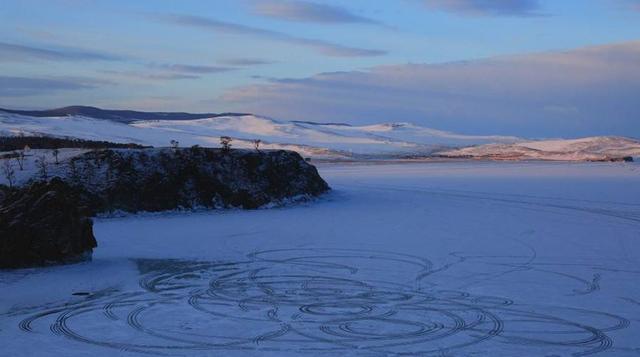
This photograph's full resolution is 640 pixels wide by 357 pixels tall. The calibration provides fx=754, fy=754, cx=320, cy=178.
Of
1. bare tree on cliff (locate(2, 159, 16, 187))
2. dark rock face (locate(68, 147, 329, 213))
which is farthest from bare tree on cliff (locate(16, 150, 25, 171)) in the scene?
dark rock face (locate(68, 147, 329, 213))

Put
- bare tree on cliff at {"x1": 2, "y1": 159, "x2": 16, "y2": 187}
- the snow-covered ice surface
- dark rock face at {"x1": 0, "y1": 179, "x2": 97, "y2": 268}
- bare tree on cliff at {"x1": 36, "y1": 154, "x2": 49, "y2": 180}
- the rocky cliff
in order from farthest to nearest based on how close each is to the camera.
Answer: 1. the rocky cliff
2. bare tree on cliff at {"x1": 36, "y1": 154, "x2": 49, "y2": 180}
3. bare tree on cliff at {"x1": 2, "y1": 159, "x2": 16, "y2": 187}
4. dark rock face at {"x1": 0, "y1": 179, "x2": 97, "y2": 268}
5. the snow-covered ice surface

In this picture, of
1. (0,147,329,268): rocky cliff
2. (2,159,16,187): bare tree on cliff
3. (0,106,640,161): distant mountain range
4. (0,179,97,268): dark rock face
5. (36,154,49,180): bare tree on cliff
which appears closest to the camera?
(0,179,97,268): dark rock face

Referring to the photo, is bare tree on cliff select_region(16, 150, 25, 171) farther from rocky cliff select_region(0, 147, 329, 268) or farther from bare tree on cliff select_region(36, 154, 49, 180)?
rocky cliff select_region(0, 147, 329, 268)

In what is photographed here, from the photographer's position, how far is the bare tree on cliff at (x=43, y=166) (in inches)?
715

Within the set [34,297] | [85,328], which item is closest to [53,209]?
[34,297]

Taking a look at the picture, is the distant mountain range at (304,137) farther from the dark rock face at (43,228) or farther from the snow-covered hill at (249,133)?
the dark rock face at (43,228)

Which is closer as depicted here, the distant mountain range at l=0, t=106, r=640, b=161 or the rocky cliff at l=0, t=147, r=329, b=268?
the rocky cliff at l=0, t=147, r=329, b=268

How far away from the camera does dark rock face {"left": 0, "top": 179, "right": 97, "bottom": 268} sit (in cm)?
1112

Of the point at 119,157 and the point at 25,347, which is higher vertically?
the point at 119,157

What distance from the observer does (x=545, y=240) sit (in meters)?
14.0

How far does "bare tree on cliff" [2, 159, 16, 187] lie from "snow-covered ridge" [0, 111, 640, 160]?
1382 inches

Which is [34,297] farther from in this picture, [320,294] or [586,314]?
[586,314]

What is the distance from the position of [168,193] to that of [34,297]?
9.92 metres

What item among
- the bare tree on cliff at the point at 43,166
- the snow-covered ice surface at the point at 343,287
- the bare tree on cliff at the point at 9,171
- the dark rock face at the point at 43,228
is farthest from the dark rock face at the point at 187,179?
the dark rock face at the point at 43,228
